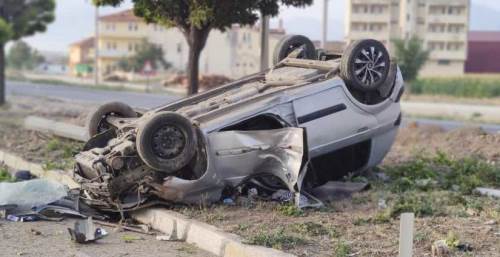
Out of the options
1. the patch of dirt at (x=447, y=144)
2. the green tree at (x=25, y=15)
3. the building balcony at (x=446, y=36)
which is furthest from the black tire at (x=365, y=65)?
the building balcony at (x=446, y=36)

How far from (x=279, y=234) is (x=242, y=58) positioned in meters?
61.7

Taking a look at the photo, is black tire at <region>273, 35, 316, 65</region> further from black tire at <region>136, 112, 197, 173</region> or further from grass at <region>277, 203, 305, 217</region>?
grass at <region>277, 203, 305, 217</region>

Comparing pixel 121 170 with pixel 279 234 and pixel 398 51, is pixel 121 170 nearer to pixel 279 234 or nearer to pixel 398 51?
pixel 279 234

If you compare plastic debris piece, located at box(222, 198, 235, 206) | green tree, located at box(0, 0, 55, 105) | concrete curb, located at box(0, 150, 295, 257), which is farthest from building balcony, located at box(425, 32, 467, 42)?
concrete curb, located at box(0, 150, 295, 257)

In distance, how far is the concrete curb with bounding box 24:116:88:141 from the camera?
47.0 ft

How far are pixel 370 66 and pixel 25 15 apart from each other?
80.1 ft

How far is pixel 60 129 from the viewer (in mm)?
15336

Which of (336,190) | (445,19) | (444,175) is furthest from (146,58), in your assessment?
(336,190)

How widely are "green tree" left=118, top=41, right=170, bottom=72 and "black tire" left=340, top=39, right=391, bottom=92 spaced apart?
91.5m

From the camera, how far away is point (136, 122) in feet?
29.8

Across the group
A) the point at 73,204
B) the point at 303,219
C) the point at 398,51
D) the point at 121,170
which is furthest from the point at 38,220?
the point at 398,51

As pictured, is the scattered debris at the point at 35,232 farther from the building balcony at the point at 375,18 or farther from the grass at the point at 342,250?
the building balcony at the point at 375,18

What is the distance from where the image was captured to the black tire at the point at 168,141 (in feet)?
26.6

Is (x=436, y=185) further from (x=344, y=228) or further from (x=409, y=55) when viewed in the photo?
(x=409, y=55)
